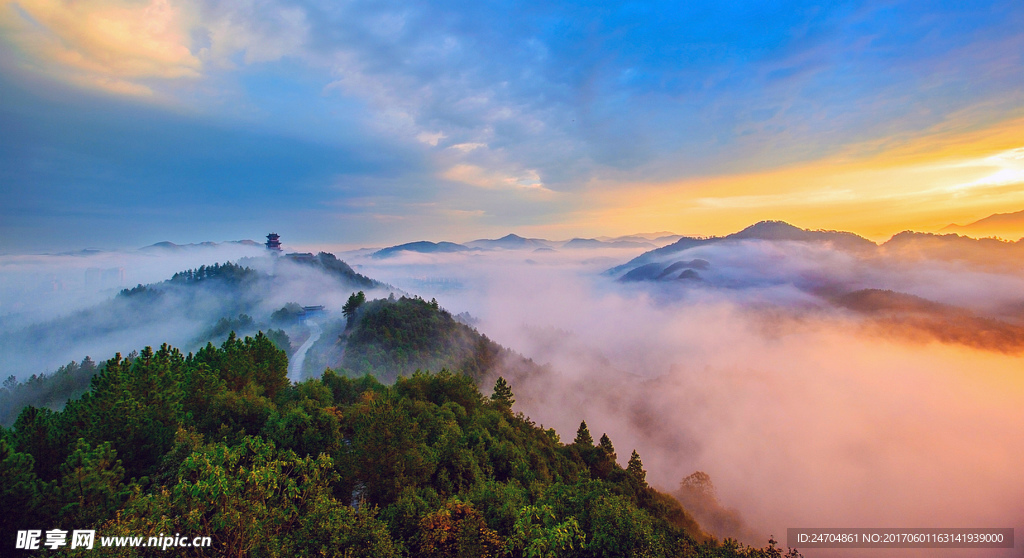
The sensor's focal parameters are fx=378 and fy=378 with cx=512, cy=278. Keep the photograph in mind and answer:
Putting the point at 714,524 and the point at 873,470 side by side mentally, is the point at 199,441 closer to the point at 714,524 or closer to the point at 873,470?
the point at 714,524

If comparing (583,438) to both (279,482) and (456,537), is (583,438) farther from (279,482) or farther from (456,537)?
(279,482)

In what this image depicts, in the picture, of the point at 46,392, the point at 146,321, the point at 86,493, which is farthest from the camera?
the point at 146,321

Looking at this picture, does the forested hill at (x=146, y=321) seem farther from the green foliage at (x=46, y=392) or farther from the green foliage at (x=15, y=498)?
the green foliage at (x=15, y=498)

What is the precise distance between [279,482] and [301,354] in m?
111

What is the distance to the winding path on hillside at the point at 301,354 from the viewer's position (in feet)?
290

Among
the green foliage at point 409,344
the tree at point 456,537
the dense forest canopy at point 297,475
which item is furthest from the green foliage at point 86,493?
the green foliage at point 409,344

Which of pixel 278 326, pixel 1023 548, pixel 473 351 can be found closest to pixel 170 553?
pixel 473 351

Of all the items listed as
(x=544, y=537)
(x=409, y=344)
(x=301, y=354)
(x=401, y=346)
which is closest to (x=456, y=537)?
(x=544, y=537)

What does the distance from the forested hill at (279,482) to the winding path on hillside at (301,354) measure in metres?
55.7

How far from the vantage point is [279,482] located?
13.1 m

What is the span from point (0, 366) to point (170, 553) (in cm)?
23416

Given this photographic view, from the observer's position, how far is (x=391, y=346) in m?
101

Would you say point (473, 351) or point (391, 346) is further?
point (473, 351)

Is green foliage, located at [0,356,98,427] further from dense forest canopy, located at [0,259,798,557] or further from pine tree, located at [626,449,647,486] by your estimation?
pine tree, located at [626,449,647,486]
